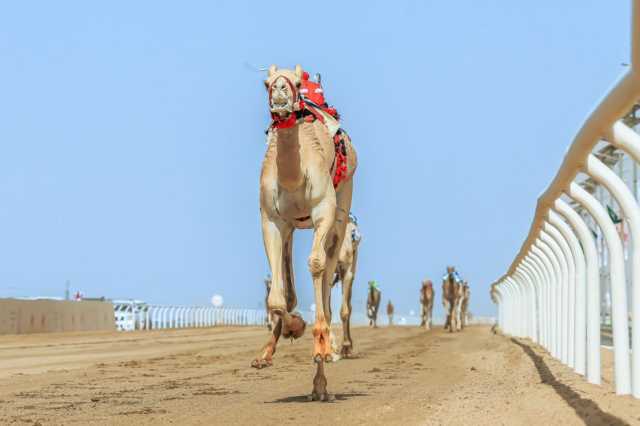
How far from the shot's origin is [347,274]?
18.3 meters

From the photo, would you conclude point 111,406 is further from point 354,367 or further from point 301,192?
point 354,367

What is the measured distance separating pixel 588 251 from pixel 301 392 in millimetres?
2538

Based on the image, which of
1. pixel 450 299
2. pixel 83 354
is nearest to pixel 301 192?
pixel 83 354

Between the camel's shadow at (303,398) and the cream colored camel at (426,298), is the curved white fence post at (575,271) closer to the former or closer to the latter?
the camel's shadow at (303,398)

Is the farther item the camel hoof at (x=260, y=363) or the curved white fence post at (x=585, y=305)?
the curved white fence post at (x=585, y=305)

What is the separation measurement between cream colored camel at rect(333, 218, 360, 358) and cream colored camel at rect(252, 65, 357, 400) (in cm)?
754

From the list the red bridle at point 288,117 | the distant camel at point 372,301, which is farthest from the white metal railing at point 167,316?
the red bridle at point 288,117

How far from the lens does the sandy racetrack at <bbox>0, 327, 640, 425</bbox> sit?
8062 millimetres

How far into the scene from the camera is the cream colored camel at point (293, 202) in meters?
9.26

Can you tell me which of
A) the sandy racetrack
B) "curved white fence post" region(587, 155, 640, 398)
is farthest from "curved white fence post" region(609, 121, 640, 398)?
the sandy racetrack

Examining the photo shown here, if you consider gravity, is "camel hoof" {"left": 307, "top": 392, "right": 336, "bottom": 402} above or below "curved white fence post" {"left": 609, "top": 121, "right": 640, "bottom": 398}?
below

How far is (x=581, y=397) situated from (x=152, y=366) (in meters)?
7.47

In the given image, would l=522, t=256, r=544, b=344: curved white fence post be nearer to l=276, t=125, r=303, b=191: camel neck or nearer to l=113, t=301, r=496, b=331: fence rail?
l=276, t=125, r=303, b=191: camel neck

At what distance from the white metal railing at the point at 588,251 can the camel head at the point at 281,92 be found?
1.95m
